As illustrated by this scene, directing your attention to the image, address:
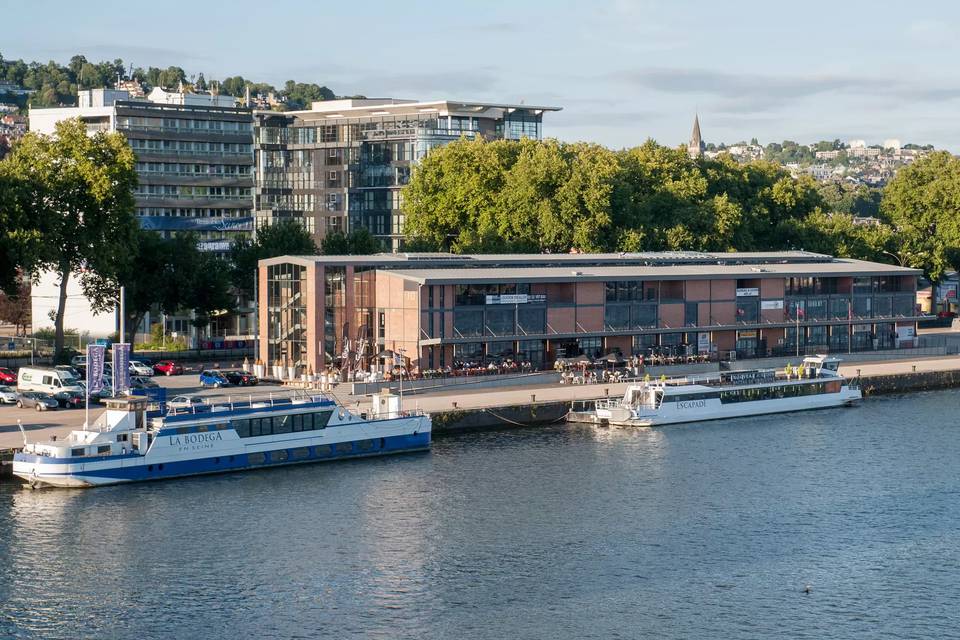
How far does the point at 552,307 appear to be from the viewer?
9194cm

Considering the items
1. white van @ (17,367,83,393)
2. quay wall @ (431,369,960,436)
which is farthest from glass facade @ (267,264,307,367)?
quay wall @ (431,369,960,436)

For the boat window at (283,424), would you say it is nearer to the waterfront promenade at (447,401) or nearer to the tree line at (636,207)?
the waterfront promenade at (447,401)

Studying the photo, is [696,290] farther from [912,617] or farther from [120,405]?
[912,617]

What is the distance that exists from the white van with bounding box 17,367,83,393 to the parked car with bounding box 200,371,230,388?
793cm

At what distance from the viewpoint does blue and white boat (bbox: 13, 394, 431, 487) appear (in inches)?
2384

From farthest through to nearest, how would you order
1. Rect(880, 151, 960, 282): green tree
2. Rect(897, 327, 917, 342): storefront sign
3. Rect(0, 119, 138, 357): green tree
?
Rect(880, 151, 960, 282): green tree
Rect(897, 327, 917, 342): storefront sign
Rect(0, 119, 138, 357): green tree

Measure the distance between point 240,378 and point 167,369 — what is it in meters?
7.60

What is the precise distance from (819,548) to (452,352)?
39307 millimetres

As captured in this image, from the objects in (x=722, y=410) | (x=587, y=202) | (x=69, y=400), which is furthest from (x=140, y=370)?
(x=587, y=202)

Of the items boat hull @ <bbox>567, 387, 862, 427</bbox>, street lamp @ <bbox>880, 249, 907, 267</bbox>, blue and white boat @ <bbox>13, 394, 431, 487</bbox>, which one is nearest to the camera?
blue and white boat @ <bbox>13, 394, 431, 487</bbox>

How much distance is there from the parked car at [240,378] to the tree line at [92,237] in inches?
545

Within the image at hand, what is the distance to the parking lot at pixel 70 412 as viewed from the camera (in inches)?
2677

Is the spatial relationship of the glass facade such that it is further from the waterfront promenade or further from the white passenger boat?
the white passenger boat

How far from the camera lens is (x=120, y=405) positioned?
6231 cm
